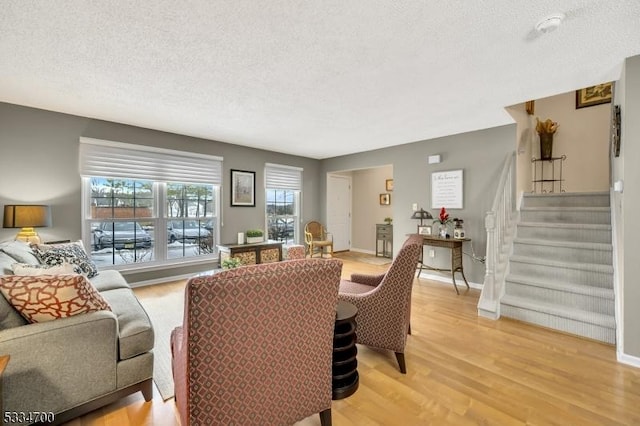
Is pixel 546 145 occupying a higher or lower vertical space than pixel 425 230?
higher

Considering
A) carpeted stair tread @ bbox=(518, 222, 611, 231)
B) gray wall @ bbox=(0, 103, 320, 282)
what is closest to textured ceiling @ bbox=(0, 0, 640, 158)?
gray wall @ bbox=(0, 103, 320, 282)

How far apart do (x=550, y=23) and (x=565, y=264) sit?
2511 mm

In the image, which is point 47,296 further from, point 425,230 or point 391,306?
point 425,230

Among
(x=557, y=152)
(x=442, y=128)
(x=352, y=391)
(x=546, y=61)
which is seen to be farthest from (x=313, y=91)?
(x=557, y=152)

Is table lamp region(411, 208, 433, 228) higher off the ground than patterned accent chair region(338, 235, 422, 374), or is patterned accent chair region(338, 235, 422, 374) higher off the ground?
table lamp region(411, 208, 433, 228)

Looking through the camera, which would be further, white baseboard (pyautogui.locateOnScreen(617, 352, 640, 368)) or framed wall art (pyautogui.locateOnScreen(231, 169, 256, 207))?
framed wall art (pyautogui.locateOnScreen(231, 169, 256, 207))

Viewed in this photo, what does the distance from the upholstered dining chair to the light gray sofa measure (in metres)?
4.40

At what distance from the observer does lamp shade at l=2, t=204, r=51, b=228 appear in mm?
2895

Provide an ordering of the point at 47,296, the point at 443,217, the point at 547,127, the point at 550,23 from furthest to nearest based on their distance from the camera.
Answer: the point at 547,127 → the point at 443,217 → the point at 550,23 → the point at 47,296

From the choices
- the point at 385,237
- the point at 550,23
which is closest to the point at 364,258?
the point at 385,237

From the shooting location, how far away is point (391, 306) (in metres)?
2.01

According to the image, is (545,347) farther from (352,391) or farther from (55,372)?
(55,372)

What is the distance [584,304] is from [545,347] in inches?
31.5

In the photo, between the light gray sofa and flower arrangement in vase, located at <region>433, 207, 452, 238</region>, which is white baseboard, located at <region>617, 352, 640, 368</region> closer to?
flower arrangement in vase, located at <region>433, 207, 452, 238</region>
